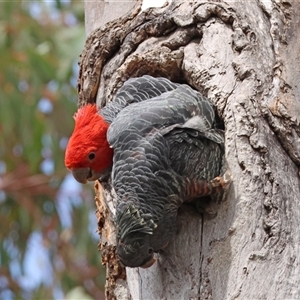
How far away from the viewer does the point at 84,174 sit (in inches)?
123

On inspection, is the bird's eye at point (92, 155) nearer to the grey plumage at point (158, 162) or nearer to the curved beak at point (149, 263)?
the grey plumage at point (158, 162)

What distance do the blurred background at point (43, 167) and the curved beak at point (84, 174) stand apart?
3417 mm

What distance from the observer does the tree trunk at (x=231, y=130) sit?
2.71 metres

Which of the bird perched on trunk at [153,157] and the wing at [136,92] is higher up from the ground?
the wing at [136,92]

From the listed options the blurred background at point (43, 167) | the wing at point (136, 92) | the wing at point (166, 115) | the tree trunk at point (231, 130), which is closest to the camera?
the tree trunk at point (231, 130)

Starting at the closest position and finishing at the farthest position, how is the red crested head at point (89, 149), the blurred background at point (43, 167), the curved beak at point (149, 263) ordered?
the curved beak at point (149, 263) < the red crested head at point (89, 149) < the blurred background at point (43, 167)

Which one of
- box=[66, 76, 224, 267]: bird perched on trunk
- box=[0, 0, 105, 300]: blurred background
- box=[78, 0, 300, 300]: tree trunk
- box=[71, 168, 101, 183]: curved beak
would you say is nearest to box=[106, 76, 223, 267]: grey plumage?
box=[66, 76, 224, 267]: bird perched on trunk

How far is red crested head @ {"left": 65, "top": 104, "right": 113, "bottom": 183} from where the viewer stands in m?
3.07

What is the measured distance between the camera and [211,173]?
2941 mm

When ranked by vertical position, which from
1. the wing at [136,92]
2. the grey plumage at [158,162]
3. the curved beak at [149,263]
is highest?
the wing at [136,92]

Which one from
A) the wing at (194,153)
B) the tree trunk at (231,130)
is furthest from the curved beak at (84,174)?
the wing at (194,153)

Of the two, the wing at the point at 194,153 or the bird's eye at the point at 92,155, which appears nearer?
the wing at the point at 194,153

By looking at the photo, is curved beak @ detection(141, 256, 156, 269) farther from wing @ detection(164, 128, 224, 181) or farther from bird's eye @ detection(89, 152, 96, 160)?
bird's eye @ detection(89, 152, 96, 160)

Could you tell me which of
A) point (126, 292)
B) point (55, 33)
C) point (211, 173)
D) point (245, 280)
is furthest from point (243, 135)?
point (55, 33)
